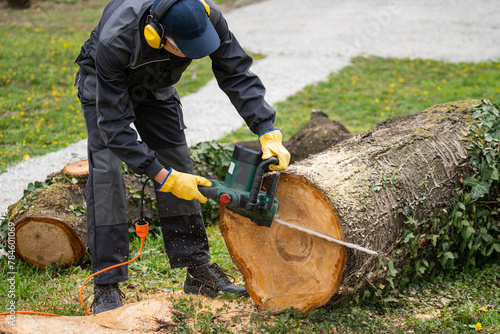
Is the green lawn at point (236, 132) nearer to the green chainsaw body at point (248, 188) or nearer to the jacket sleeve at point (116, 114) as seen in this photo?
the green chainsaw body at point (248, 188)

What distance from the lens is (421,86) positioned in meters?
8.19

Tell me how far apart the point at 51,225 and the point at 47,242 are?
5.5 inches

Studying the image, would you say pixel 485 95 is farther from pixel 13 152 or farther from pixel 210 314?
pixel 13 152

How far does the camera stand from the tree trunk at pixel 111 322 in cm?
230

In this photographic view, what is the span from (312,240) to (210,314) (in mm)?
748

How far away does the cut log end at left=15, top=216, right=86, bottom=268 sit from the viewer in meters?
3.49

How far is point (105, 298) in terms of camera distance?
113 inches

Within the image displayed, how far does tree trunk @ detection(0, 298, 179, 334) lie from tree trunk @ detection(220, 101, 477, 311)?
2.00 ft

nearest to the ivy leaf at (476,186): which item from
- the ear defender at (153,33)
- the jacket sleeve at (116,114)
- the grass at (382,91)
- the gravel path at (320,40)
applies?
the jacket sleeve at (116,114)

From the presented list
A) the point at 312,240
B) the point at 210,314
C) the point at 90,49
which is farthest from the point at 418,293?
the point at 90,49

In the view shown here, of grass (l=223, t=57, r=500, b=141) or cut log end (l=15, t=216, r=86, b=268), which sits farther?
grass (l=223, t=57, r=500, b=141)

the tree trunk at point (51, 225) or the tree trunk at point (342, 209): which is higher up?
the tree trunk at point (342, 209)

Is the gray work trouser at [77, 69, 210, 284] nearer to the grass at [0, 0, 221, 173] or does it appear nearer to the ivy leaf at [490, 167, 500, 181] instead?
the ivy leaf at [490, 167, 500, 181]

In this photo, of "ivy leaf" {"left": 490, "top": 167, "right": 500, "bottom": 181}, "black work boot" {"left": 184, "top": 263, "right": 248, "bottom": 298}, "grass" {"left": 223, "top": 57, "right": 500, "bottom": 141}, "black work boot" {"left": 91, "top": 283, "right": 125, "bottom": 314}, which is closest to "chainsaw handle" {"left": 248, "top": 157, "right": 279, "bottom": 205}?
"black work boot" {"left": 184, "top": 263, "right": 248, "bottom": 298}
